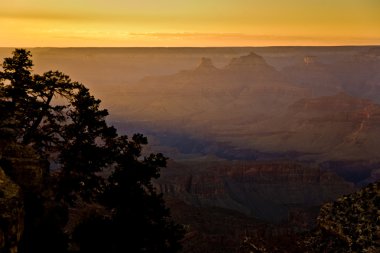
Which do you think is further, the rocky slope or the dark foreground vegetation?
the rocky slope

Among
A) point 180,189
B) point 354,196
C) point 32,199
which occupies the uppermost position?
point 180,189

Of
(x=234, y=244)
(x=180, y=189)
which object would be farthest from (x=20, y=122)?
(x=180, y=189)

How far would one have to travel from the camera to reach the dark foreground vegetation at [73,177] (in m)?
23.6

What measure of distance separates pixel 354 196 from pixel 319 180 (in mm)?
130578

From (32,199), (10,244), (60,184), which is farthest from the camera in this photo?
(60,184)

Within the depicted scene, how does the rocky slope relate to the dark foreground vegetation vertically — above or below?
above

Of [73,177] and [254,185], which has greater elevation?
[254,185]

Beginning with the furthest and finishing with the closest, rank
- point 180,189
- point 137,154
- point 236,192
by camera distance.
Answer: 1. point 236,192
2. point 180,189
3. point 137,154

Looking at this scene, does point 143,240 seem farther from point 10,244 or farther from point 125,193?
point 10,244

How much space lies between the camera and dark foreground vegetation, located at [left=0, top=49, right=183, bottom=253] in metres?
23.6

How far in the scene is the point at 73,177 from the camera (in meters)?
26.3

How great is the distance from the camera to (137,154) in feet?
90.2

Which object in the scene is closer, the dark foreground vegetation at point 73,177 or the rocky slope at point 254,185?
the dark foreground vegetation at point 73,177

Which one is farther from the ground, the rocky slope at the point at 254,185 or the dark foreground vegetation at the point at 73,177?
the rocky slope at the point at 254,185
